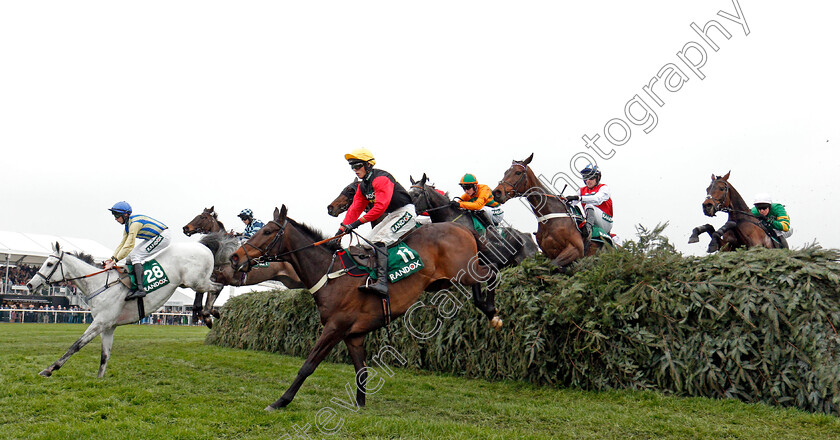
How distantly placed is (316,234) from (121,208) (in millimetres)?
4111

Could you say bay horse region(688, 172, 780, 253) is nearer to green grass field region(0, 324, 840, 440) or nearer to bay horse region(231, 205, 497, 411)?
green grass field region(0, 324, 840, 440)

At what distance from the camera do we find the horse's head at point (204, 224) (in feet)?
41.5

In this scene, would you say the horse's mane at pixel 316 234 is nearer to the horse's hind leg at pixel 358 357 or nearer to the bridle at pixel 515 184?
the horse's hind leg at pixel 358 357

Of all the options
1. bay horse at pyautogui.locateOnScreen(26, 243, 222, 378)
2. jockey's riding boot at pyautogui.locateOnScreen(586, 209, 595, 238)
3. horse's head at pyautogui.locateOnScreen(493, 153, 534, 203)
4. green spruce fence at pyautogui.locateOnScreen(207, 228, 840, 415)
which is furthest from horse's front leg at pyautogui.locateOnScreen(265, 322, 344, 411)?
Result: jockey's riding boot at pyautogui.locateOnScreen(586, 209, 595, 238)

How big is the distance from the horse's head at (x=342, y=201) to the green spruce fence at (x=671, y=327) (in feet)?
8.44

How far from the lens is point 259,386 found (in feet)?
24.4

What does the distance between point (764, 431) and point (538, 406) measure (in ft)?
7.11

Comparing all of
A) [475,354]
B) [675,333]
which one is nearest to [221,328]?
[475,354]

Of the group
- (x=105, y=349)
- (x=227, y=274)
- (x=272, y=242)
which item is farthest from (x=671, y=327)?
(x=105, y=349)

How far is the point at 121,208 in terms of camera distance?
8758mm

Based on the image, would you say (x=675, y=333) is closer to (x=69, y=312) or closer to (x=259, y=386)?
(x=259, y=386)

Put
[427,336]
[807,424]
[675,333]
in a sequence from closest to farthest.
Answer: [807,424] < [675,333] < [427,336]

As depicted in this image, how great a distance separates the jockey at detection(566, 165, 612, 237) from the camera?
884 cm

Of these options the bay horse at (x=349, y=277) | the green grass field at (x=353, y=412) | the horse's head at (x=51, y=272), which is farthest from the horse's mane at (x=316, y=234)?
the horse's head at (x=51, y=272)
